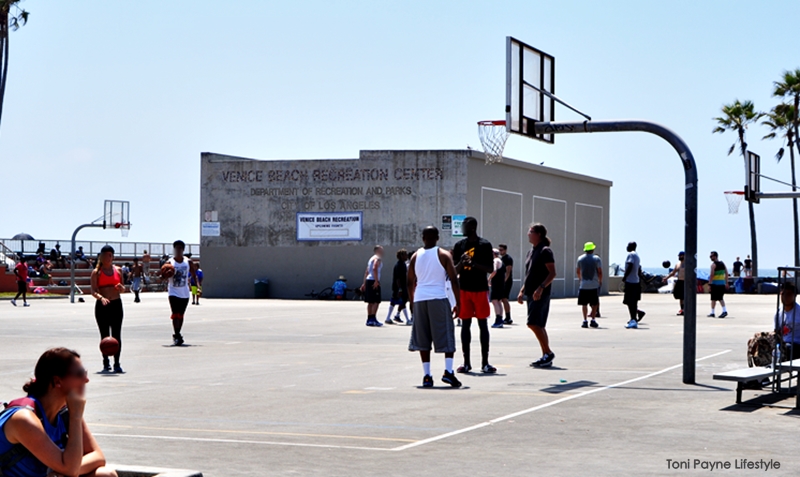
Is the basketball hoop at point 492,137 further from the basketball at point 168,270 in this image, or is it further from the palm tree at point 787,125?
the palm tree at point 787,125

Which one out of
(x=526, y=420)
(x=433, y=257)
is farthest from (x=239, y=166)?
(x=526, y=420)

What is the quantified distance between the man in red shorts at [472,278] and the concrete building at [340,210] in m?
27.6

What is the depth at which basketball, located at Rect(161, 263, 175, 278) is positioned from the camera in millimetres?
17628

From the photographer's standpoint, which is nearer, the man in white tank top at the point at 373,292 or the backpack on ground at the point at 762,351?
the backpack on ground at the point at 762,351

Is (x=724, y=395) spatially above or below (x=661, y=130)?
below

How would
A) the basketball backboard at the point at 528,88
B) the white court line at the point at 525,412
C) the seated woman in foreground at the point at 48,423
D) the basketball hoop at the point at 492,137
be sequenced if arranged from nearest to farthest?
1. the seated woman in foreground at the point at 48,423
2. the white court line at the point at 525,412
3. the basketball backboard at the point at 528,88
4. the basketball hoop at the point at 492,137

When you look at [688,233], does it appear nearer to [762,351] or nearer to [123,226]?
[762,351]

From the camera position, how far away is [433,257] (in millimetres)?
12500

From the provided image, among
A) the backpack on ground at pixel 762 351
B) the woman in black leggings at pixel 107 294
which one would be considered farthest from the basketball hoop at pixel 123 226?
the backpack on ground at pixel 762 351

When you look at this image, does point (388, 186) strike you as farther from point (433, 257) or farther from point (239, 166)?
point (433, 257)

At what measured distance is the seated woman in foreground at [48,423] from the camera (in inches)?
187

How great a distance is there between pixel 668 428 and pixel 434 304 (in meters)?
3.89

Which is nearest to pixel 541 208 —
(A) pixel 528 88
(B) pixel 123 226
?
(B) pixel 123 226

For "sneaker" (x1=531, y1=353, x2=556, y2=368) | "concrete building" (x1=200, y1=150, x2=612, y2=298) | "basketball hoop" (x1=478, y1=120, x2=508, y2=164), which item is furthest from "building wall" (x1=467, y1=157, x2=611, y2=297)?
"sneaker" (x1=531, y1=353, x2=556, y2=368)
